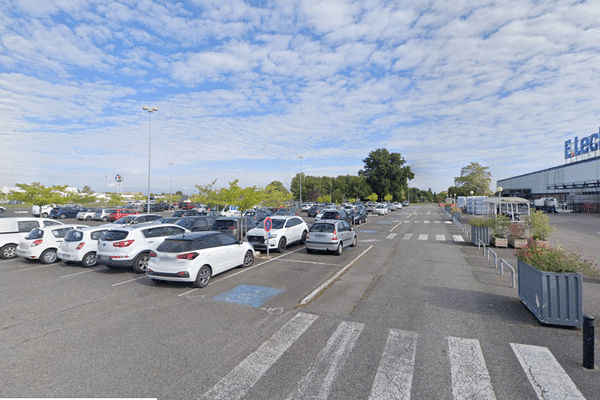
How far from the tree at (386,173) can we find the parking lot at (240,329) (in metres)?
70.8

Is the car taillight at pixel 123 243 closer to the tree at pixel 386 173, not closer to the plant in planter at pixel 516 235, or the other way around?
the plant in planter at pixel 516 235

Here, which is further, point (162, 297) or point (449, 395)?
point (162, 297)

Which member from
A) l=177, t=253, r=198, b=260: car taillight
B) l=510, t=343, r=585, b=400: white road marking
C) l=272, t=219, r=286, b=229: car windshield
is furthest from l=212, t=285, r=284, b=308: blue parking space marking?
l=272, t=219, r=286, b=229: car windshield

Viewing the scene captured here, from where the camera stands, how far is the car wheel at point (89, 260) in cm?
1146

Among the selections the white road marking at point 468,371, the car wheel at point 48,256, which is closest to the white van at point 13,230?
the car wheel at point 48,256

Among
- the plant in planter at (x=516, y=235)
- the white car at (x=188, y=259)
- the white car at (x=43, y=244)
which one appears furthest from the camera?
the plant in planter at (x=516, y=235)

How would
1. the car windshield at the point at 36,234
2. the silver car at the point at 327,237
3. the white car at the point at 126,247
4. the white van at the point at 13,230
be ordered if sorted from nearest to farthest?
1. the white car at the point at 126,247
2. the car windshield at the point at 36,234
3. the white van at the point at 13,230
4. the silver car at the point at 327,237

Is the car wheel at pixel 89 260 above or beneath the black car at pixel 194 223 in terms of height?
beneath

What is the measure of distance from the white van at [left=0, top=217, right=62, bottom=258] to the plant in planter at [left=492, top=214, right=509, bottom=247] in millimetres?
21056

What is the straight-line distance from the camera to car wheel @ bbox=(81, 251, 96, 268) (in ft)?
37.6

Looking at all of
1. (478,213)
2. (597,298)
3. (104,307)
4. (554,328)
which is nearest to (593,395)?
(554,328)

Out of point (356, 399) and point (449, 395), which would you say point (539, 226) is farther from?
point (356, 399)

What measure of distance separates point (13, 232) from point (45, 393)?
1327 cm

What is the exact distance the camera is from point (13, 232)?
13414 mm
